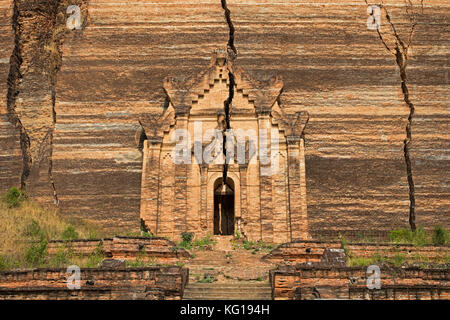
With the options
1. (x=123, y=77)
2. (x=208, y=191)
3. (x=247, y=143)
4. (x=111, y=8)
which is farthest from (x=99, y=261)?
(x=111, y=8)

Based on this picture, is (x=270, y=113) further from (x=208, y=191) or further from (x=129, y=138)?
(x=129, y=138)

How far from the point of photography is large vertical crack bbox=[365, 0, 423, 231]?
77.6 feet

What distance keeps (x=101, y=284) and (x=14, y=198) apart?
8.79 meters

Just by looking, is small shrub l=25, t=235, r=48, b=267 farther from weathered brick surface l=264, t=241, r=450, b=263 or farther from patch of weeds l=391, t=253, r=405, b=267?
patch of weeds l=391, t=253, r=405, b=267

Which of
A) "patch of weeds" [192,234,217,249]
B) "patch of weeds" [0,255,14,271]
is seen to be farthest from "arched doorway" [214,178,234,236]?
"patch of weeds" [0,255,14,271]

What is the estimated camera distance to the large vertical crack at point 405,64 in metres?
23.6

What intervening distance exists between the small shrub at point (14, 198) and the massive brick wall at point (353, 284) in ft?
35.8

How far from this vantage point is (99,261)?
1897cm

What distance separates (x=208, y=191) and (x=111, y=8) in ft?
36.1

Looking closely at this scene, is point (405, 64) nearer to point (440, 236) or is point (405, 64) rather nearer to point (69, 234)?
point (440, 236)

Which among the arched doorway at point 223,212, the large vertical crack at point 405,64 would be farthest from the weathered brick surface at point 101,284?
the large vertical crack at point 405,64

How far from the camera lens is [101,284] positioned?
50.4 ft

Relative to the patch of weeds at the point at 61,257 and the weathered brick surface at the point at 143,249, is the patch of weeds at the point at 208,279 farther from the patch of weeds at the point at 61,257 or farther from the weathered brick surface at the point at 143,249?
the patch of weeds at the point at 61,257

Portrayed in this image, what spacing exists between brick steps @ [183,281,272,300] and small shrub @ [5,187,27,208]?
9.44 metres
